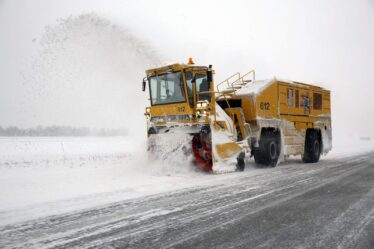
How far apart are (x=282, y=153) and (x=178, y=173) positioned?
14.8ft

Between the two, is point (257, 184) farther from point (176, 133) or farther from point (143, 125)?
point (143, 125)

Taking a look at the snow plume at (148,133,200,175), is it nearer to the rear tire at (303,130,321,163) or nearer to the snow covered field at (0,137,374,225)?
the snow covered field at (0,137,374,225)

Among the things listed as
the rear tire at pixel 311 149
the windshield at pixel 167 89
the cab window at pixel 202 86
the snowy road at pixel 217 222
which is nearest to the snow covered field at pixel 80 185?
the snowy road at pixel 217 222

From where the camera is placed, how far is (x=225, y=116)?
1067 cm

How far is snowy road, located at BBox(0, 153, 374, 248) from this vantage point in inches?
149

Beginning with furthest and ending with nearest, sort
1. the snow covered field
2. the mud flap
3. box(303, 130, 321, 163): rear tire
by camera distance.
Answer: box(303, 130, 321, 163): rear tire < the mud flap < the snow covered field

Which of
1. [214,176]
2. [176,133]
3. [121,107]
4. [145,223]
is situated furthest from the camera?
[121,107]

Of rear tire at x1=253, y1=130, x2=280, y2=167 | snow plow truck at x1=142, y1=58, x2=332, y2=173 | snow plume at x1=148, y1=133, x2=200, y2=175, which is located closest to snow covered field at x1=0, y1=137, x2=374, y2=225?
snow plume at x1=148, y1=133, x2=200, y2=175

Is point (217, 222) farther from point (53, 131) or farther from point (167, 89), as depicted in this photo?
point (53, 131)

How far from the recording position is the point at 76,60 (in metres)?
19.8

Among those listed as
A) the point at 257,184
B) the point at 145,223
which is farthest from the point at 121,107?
the point at 145,223

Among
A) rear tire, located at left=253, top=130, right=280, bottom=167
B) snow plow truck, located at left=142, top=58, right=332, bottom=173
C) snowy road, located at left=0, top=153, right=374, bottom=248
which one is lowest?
snowy road, located at left=0, top=153, right=374, bottom=248

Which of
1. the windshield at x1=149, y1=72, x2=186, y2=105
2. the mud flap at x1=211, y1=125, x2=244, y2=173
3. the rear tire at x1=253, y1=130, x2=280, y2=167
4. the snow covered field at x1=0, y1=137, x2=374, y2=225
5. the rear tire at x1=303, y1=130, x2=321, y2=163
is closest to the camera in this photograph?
the snow covered field at x1=0, y1=137, x2=374, y2=225

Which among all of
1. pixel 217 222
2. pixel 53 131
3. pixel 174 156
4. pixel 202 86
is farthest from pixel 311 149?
pixel 53 131
